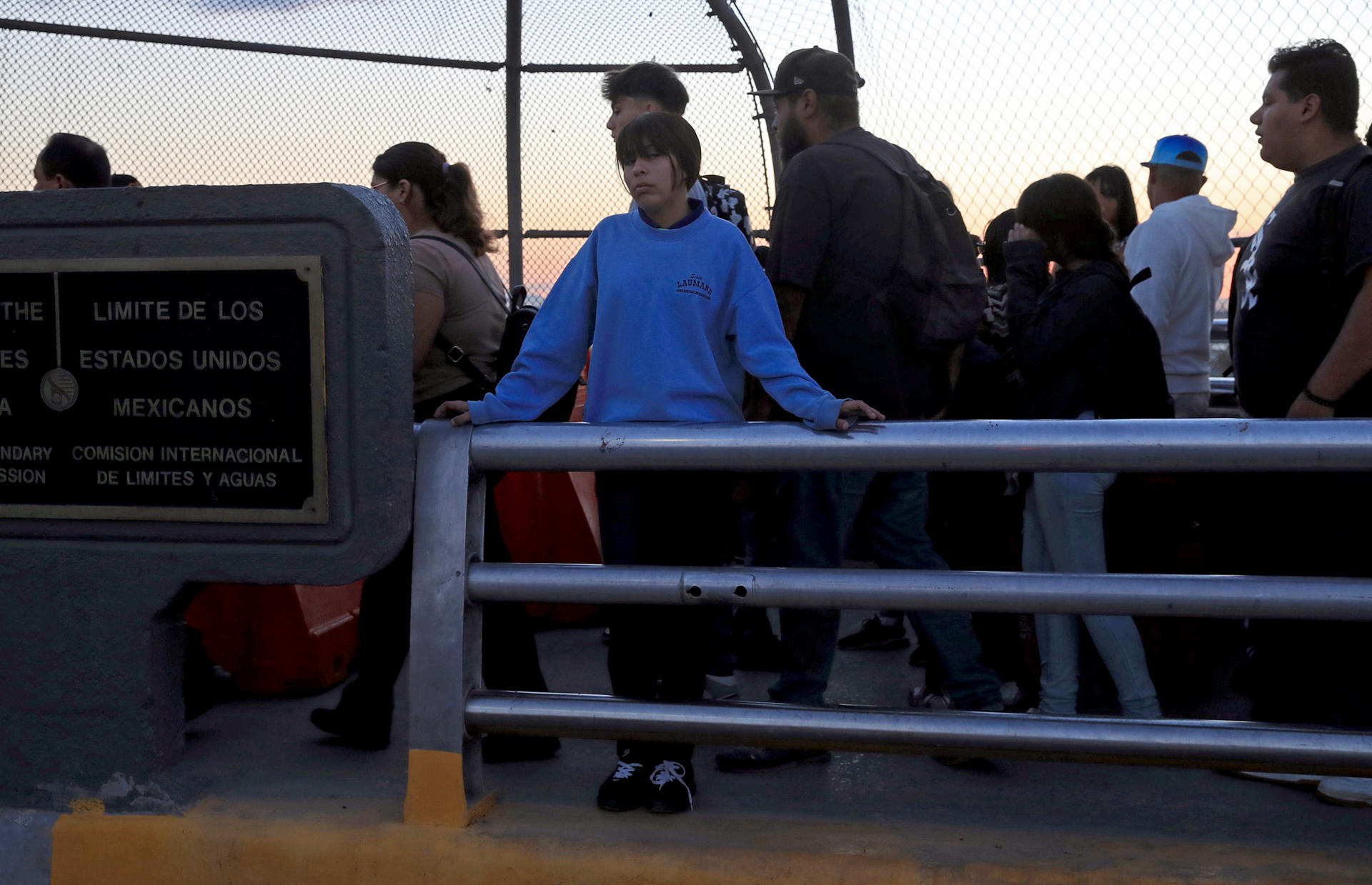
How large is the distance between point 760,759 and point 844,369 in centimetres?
110

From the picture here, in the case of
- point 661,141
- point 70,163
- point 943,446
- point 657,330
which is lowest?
point 943,446

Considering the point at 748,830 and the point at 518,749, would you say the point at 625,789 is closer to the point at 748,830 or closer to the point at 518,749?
the point at 748,830

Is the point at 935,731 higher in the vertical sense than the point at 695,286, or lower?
lower

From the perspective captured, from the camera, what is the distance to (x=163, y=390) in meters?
2.60

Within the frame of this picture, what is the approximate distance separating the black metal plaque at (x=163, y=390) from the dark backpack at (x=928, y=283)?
1.65 metres

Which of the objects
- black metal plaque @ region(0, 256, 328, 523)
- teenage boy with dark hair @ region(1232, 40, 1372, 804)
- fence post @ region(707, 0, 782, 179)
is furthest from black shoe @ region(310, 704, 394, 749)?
fence post @ region(707, 0, 782, 179)

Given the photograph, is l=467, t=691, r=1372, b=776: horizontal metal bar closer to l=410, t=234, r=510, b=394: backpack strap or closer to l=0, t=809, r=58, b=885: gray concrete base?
l=0, t=809, r=58, b=885: gray concrete base

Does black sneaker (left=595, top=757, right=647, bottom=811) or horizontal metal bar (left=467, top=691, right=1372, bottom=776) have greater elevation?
horizontal metal bar (left=467, top=691, right=1372, bottom=776)

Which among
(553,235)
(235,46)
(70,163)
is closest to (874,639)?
(553,235)

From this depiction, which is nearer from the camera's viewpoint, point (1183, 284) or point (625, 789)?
point (625, 789)

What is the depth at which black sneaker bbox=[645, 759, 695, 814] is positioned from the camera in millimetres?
2557

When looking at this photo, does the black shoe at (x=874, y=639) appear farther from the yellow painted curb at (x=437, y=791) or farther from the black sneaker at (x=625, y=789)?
the yellow painted curb at (x=437, y=791)

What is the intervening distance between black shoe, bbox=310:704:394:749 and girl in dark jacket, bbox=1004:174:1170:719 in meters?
1.83

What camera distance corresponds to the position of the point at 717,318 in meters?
2.88
